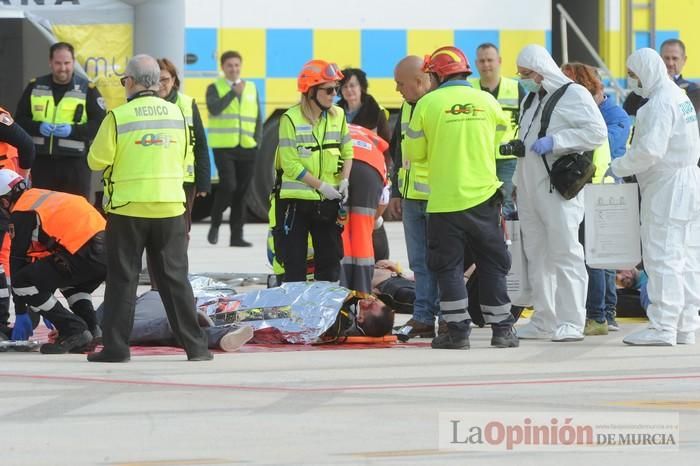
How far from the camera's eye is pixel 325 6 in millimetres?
17938

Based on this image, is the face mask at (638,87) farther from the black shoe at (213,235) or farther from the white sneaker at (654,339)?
the black shoe at (213,235)

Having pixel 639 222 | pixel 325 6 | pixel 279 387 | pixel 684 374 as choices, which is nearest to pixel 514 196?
pixel 639 222

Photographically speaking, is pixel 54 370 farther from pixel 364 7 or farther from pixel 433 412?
pixel 364 7

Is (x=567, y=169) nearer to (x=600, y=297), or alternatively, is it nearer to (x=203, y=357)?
(x=600, y=297)

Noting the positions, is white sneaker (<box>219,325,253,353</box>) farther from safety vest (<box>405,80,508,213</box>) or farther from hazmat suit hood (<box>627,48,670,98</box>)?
hazmat suit hood (<box>627,48,670,98</box>)

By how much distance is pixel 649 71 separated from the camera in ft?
32.6

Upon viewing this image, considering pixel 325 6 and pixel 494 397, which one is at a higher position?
pixel 325 6

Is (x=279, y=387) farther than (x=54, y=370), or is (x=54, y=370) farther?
(x=54, y=370)

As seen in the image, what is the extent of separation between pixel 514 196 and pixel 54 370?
4.28m

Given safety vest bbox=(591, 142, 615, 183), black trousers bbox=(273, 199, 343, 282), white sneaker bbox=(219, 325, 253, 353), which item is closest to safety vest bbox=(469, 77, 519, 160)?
safety vest bbox=(591, 142, 615, 183)

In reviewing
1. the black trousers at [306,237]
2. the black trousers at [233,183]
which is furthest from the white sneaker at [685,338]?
the black trousers at [233,183]

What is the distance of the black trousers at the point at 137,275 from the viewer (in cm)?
906

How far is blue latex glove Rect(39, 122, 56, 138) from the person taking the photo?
12695 mm

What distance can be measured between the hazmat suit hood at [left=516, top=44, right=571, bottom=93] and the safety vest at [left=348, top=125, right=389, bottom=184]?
1.56m
